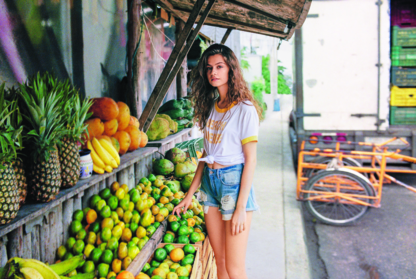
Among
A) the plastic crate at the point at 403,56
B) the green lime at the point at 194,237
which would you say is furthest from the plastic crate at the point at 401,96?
the green lime at the point at 194,237

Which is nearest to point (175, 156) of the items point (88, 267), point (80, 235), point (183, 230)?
point (183, 230)

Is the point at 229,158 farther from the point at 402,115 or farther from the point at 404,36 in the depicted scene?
the point at 404,36

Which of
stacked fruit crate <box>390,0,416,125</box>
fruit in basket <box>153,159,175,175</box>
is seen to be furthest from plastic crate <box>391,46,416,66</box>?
fruit in basket <box>153,159,175,175</box>

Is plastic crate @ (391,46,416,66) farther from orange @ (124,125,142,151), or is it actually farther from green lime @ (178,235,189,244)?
green lime @ (178,235,189,244)

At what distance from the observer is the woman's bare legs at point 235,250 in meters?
2.45

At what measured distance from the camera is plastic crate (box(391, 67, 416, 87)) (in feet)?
22.4

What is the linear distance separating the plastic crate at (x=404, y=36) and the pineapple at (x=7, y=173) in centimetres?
740

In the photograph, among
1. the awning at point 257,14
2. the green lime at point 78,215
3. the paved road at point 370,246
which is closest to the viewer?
the green lime at point 78,215

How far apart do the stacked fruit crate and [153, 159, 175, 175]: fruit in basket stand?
17.0ft

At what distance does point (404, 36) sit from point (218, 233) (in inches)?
257

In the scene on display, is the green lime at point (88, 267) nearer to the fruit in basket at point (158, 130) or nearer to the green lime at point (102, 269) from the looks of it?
the green lime at point (102, 269)

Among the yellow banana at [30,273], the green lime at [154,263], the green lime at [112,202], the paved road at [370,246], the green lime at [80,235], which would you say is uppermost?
the yellow banana at [30,273]

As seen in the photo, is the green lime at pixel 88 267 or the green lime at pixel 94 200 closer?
the green lime at pixel 88 267

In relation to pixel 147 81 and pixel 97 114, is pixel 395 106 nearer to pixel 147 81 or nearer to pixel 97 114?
pixel 147 81
